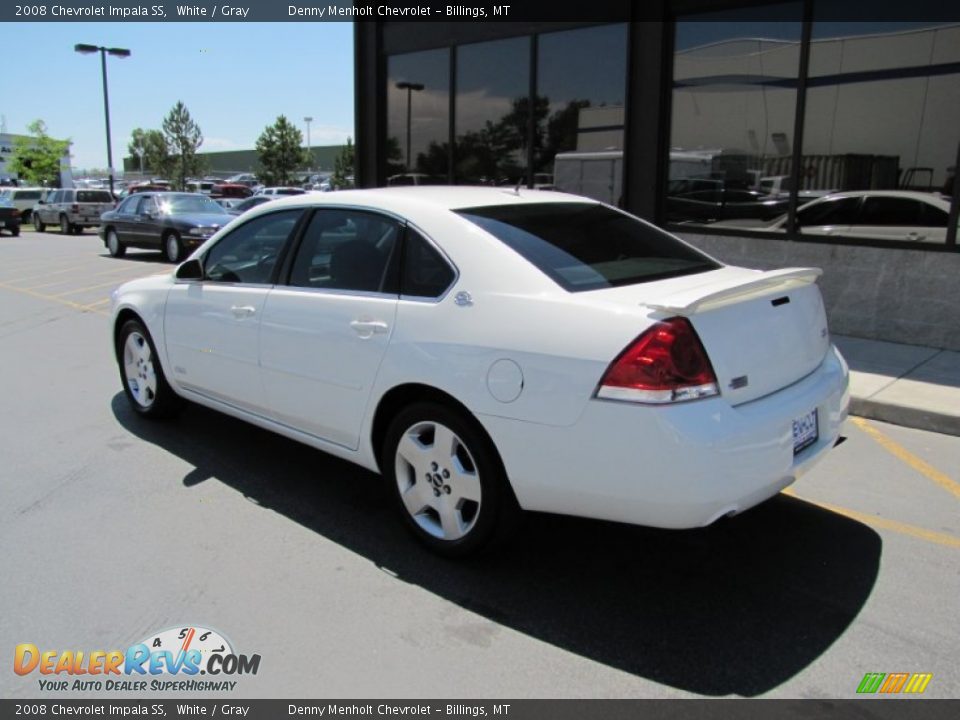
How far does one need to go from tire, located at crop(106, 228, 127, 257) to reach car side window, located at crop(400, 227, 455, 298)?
17.2 meters

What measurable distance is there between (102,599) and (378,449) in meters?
1.32

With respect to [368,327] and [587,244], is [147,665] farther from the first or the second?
[587,244]

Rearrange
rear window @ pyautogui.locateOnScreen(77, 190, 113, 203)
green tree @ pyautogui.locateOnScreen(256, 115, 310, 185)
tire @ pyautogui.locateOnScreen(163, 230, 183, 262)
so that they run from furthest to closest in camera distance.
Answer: green tree @ pyautogui.locateOnScreen(256, 115, 310, 185)
rear window @ pyautogui.locateOnScreen(77, 190, 113, 203)
tire @ pyautogui.locateOnScreen(163, 230, 183, 262)

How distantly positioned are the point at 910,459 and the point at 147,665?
455 centimetres

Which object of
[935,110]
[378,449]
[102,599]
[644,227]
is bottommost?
[102,599]

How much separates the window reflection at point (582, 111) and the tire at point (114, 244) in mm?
12062

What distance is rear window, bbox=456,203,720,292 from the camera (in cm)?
339

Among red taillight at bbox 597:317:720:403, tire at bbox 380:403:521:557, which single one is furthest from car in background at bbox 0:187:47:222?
red taillight at bbox 597:317:720:403

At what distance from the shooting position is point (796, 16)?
27.9 feet

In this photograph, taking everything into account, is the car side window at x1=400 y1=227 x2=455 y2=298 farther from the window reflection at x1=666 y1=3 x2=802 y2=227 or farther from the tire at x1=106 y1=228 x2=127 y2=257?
the tire at x1=106 y1=228 x2=127 y2=257

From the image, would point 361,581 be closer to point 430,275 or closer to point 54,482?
point 430,275
